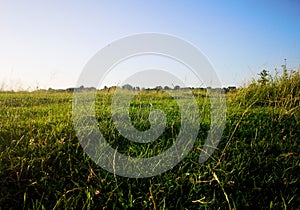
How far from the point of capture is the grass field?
2.68m

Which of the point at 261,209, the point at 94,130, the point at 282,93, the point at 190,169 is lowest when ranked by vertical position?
the point at 261,209

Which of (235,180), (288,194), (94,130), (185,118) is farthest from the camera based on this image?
(185,118)

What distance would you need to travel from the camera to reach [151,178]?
2994mm

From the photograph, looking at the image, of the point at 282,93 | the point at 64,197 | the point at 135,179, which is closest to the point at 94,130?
the point at 135,179

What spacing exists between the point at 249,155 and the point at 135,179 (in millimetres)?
1235

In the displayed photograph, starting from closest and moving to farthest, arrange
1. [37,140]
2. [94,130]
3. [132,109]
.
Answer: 1. [37,140]
2. [94,130]
3. [132,109]

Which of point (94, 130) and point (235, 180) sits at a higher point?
point (94, 130)

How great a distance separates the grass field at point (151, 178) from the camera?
8.80ft

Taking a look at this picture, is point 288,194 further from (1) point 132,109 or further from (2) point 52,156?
(1) point 132,109

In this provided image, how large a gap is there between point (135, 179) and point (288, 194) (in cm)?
133

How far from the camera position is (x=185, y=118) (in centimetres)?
438

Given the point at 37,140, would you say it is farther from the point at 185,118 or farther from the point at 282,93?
the point at 282,93

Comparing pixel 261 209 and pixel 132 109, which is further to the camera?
pixel 132 109

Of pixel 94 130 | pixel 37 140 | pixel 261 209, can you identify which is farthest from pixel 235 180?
pixel 37 140
